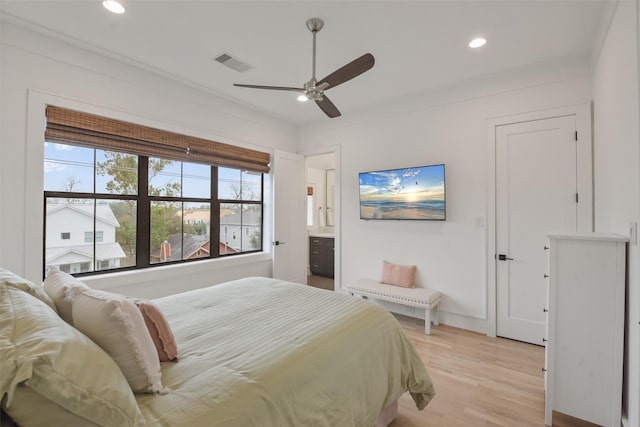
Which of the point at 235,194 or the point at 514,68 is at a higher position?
the point at 514,68

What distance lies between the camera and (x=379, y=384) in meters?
1.60

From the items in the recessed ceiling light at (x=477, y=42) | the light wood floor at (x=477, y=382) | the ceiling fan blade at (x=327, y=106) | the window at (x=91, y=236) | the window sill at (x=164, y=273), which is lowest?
the light wood floor at (x=477, y=382)

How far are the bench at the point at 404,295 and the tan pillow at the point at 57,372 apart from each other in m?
2.99

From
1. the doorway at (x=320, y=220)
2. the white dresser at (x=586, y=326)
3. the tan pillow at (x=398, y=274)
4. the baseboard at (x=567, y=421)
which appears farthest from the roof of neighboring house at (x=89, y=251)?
the baseboard at (x=567, y=421)

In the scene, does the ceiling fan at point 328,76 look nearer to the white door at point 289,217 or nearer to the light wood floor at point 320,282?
the white door at point 289,217

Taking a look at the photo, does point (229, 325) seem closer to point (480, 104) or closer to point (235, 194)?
point (235, 194)

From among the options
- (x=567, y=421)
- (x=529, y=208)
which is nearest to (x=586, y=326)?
(x=567, y=421)

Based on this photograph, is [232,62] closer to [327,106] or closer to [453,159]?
[327,106]

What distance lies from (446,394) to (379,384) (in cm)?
97

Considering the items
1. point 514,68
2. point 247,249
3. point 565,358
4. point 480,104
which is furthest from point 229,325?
point 514,68

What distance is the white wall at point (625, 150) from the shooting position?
1.57 metres

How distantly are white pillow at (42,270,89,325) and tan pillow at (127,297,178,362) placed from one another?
25cm

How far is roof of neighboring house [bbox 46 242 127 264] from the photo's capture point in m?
2.64

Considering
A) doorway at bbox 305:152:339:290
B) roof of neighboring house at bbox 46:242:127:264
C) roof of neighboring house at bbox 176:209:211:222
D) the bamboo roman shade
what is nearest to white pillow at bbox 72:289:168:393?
roof of neighboring house at bbox 46:242:127:264
